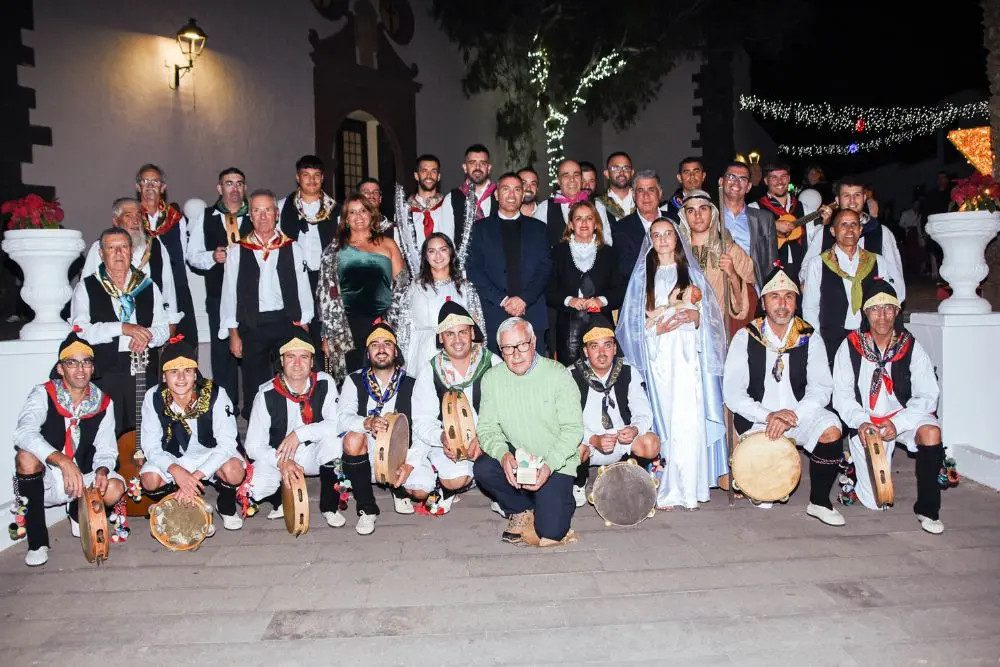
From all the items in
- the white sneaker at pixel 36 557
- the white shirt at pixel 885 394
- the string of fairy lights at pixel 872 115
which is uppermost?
the string of fairy lights at pixel 872 115

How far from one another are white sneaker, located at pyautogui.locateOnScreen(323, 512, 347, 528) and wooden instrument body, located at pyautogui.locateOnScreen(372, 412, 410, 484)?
34 centimetres

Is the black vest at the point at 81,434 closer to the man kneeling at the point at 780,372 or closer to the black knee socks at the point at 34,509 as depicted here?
the black knee socks at the point at 34,509

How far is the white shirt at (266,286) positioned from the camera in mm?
5449

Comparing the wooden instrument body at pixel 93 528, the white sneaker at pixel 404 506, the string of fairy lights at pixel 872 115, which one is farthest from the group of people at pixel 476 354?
the string of fairy lights at pixel 872 115

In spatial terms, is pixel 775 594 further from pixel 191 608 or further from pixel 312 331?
pixel 312 331

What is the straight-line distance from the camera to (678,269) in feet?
16.3

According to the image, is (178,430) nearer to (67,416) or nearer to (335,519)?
(67,416)

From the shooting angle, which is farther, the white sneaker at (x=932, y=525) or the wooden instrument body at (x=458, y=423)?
the wooden instrument body at (x=458, y=423)

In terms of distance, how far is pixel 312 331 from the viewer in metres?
5.88

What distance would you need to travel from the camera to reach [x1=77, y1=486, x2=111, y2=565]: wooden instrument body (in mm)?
4094

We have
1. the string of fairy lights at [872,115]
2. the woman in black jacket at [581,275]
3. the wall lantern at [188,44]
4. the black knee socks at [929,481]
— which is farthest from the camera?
the string of fairy lights at [872,115]

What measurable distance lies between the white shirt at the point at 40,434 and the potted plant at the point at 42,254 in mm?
555

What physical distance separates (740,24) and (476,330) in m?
14.2

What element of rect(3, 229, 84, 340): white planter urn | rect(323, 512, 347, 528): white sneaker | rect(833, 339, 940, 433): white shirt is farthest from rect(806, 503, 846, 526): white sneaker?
rect(3, 229, 84, 340): white planter urn
